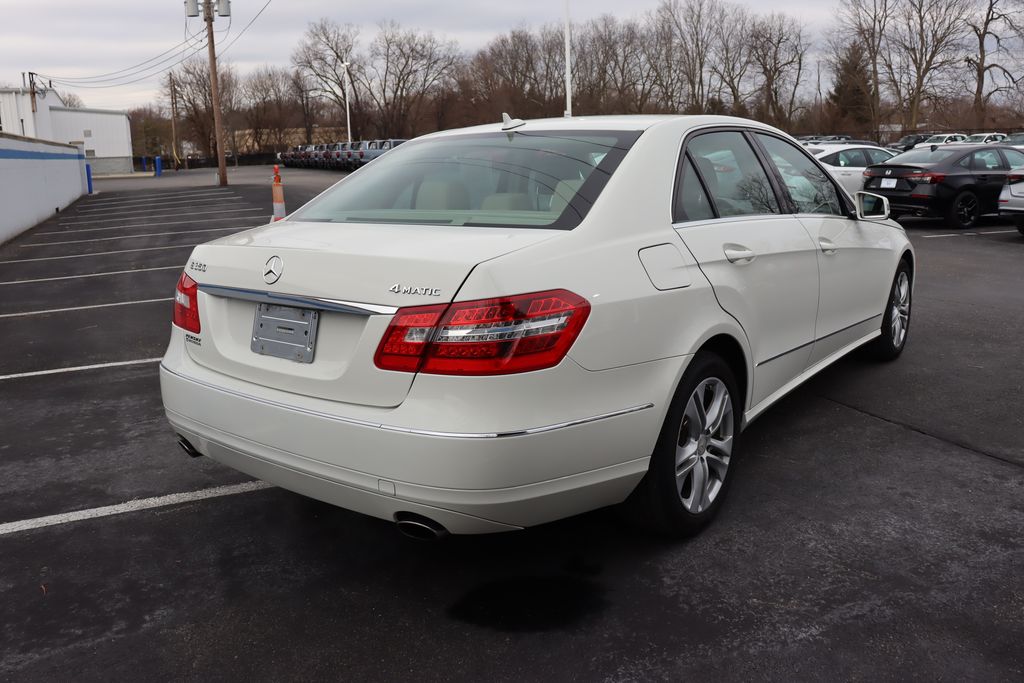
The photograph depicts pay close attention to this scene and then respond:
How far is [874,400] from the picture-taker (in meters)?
5.12

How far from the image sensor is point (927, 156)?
15594mm

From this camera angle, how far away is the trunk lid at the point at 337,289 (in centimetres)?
262

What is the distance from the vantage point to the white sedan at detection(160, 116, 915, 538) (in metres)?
2.55

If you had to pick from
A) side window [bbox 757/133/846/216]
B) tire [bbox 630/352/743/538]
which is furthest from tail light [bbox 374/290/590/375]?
side window [bbox 757/133/846/216]

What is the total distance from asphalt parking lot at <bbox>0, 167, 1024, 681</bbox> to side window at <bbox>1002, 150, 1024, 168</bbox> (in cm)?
1270

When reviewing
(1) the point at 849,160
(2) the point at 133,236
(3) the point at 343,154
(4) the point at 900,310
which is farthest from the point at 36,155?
(3) the point at 343,154

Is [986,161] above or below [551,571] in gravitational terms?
above

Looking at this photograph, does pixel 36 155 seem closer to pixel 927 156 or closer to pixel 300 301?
pixel 927 156

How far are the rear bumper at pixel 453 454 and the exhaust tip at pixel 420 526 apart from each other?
3cm

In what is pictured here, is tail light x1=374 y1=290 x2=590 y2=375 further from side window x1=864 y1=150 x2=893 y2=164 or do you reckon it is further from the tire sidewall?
side window x1=864 y1=150 x2=893 y2=164

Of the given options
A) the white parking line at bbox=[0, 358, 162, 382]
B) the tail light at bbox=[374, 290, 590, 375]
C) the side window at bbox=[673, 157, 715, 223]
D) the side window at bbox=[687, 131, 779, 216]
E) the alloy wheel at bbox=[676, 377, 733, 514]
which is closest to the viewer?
the tail light at bbox=[374, 290, 590, 375]

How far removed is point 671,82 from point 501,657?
8540 cm

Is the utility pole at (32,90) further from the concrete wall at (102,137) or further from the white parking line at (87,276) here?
the white parking line at (87,276)

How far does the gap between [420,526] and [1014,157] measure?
1695 cm
